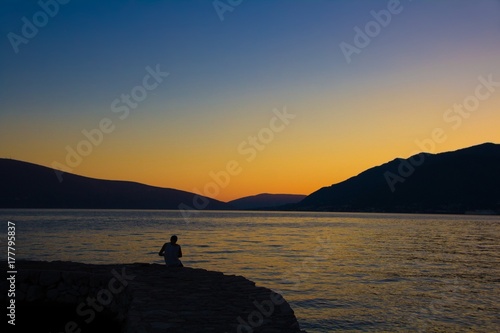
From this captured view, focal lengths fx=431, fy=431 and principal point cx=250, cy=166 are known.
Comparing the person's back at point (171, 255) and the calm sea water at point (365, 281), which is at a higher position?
the person's back at point (171, 255)

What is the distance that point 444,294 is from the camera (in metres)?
20.2

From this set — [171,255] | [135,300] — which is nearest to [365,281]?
[171,255]

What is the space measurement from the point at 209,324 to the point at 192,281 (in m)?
5.86

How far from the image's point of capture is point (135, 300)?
1147 cm

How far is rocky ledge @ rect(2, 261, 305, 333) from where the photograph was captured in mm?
10008

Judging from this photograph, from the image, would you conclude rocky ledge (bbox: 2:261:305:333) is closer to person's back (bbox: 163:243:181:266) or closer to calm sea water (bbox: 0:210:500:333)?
person's back (bbox: 163:243:181:266)

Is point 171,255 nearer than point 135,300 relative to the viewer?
No

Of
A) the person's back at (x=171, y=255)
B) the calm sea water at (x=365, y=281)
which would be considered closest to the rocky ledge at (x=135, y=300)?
the person's back at (x=171, y=255)

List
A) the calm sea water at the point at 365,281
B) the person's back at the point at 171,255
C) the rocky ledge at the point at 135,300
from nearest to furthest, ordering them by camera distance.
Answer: the rocky ledge at the point at 135,300 → the calm sea water at the point at 365,281 → the person's back at the point at 171,255

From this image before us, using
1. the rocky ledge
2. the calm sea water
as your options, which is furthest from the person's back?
the calm sea water

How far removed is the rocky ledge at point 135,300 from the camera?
1001 cm

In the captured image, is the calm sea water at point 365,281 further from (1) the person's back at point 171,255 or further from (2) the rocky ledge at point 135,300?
(1) the person's back at point 171,255

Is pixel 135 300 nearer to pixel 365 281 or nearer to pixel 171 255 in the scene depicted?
pixel 171 255

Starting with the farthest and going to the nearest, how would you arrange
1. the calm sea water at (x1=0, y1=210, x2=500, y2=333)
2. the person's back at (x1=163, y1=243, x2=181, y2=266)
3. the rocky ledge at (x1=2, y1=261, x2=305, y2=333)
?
the person's back at (x1=163, y1=243, x2=181, y2=266), the calm sea water at (x1=0, y1=210, x2=500, y2=333), the rocky ledge at (x1=2, y1=261, x2=305, y2=333)
